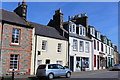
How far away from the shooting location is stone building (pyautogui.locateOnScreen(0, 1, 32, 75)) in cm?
1819

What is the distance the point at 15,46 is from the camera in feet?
63.1

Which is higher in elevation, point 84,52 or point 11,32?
point 11,32

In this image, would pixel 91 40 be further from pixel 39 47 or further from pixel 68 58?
pixel 39 47

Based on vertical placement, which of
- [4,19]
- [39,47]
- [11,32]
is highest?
[4,19]

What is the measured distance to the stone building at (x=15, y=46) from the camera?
1819 centimetres

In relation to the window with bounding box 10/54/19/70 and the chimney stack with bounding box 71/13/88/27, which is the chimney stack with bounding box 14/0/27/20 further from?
the chimney stack with bounding box 71/13/88/27

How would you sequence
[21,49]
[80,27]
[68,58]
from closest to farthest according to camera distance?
[21,49] < [68,58] < [80,27]

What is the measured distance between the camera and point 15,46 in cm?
1922

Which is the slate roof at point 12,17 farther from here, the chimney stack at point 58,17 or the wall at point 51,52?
the chimney stack at point 58,17

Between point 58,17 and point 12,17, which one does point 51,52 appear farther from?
point 58,17

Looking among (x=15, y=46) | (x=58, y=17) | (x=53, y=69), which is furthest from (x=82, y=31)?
(x=53, y=69)

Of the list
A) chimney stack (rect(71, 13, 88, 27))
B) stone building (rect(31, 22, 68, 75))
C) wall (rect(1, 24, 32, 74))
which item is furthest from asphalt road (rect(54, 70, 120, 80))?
chimney stack (rect(71, 13, 88, 27))

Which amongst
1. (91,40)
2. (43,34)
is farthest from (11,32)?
(91,40)

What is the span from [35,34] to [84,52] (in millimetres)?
12059
